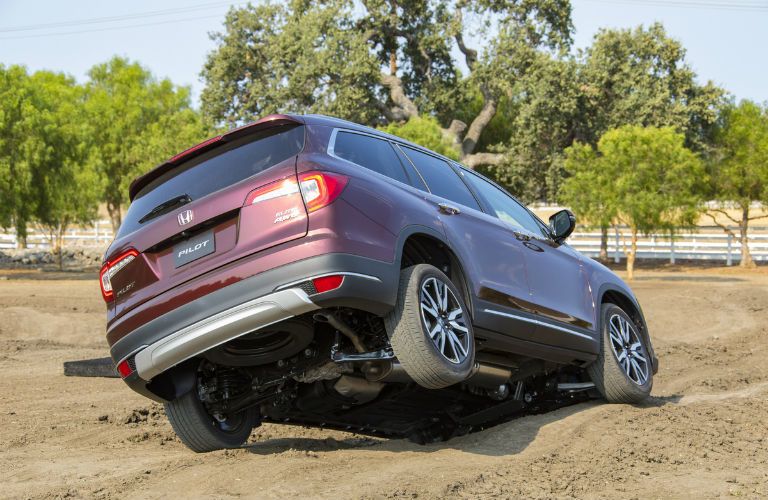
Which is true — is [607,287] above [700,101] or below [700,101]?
below

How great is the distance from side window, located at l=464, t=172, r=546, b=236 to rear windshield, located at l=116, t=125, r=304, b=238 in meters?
1.99

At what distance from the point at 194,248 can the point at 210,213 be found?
23 cm

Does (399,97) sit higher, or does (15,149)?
(399,97)

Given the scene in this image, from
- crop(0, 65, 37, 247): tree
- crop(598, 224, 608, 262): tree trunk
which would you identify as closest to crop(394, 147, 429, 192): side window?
crop(0, 65, 37, 247): tree

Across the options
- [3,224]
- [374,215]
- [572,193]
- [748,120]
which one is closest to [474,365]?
[374,215]

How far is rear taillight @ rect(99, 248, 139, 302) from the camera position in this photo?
5.53 metres

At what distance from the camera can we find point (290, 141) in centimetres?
525

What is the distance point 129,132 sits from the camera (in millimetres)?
54219

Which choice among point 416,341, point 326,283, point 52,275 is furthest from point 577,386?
point 52,275

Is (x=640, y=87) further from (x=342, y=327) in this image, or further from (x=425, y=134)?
(x=342, y=327)

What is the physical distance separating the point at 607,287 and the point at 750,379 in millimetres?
3501

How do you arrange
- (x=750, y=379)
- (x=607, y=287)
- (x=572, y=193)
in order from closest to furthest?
(x=607, y=287) < (x=750, y=379) < (x=572, y=193)

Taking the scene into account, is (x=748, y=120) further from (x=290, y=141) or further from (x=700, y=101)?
(x=290, y=141)

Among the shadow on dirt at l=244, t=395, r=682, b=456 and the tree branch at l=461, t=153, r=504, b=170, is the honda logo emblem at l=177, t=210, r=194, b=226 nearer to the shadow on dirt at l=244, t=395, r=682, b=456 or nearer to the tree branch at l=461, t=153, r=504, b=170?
the shadow on dirt at l=244, t=395, r=682, b=456
